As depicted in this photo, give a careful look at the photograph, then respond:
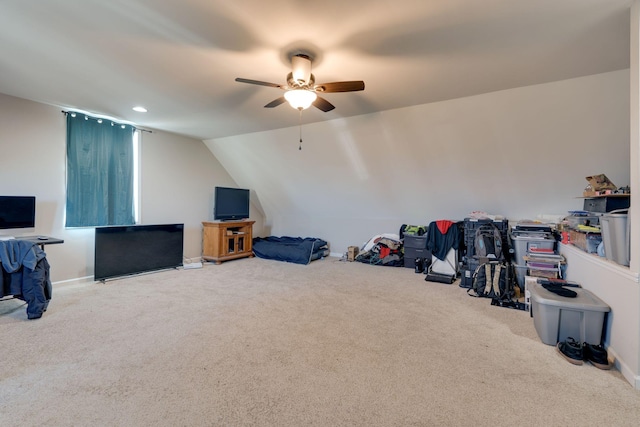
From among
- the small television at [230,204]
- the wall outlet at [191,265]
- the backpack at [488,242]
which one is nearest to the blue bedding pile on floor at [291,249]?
the small television at [230,204]

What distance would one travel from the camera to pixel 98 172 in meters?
4.27

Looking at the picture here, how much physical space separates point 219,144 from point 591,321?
227 inches

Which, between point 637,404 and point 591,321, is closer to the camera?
point 637,404

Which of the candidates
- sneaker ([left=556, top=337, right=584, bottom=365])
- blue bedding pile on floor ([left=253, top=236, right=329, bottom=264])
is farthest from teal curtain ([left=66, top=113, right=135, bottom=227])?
sneaker ([left=556, top=337, right=584, bottom=365])

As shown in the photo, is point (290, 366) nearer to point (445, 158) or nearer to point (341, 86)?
point (341, 86)

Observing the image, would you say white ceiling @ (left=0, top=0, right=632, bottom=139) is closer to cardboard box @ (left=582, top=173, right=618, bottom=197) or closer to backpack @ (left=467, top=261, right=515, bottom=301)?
cardboard box @ (left=582, top=173, right=618, bottom=197)

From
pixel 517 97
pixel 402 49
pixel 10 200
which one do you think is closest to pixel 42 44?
pixel 10 200

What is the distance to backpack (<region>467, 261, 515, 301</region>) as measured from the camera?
3531 millimetres

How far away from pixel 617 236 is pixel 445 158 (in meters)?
2.36

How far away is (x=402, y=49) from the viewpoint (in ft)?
7.92

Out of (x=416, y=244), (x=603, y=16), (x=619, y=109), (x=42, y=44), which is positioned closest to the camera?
(x=603, y=16)

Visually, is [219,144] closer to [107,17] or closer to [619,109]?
→ [107,17]

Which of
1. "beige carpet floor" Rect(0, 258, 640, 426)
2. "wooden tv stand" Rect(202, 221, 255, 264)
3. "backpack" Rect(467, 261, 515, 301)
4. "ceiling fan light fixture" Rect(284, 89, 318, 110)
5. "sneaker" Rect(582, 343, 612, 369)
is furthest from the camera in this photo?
"wooden tv stand" Rect(202, 221, 255, 264)

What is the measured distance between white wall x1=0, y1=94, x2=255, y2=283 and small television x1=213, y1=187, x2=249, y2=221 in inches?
20.8
